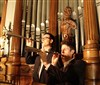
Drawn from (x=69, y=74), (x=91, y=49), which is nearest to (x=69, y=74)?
(x=69, y=74)

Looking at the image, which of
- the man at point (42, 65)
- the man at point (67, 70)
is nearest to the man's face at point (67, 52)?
the man at point (67, 70)

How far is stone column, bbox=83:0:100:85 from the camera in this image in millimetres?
2010

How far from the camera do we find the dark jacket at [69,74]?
1.57m

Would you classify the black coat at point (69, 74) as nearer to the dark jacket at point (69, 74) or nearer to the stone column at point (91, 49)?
the dark jacket at point (69, 74)

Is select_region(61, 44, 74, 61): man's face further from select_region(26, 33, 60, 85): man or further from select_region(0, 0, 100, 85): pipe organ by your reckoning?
select_region(0, 0, 100, 85): pipe organ

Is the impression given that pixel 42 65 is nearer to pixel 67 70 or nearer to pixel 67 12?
pixel 67 70

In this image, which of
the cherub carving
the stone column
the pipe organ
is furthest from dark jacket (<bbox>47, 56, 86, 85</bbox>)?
the cherub carving

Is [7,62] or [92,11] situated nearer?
[92,11]

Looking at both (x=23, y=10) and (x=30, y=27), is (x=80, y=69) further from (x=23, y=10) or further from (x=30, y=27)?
(x=23, y=10)

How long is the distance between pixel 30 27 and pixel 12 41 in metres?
0.37

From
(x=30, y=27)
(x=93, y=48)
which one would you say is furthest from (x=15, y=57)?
(x=93, y=48)

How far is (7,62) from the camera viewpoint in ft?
9.81

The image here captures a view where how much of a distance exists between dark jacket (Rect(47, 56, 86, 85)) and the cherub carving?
1.01m

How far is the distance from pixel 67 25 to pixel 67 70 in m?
1.26
